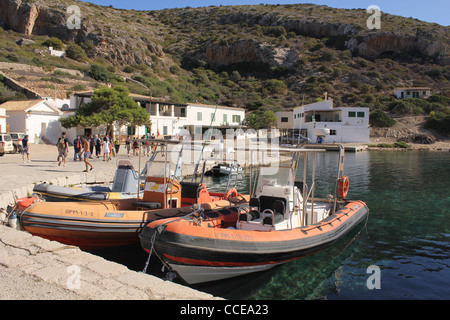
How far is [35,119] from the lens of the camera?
33125 millimetres

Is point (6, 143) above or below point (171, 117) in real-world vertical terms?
below

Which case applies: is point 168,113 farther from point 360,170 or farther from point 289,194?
point 289,194

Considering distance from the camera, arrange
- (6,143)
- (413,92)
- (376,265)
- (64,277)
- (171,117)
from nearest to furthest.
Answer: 1. (64,277)
2. (376,265)
3. (6,143)
4. (171,117)
5. (413,92)

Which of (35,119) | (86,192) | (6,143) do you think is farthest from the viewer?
(35,119)

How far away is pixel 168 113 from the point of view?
43812mm

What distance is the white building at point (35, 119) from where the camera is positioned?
32.2 meters

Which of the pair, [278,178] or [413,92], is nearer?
[278,178]

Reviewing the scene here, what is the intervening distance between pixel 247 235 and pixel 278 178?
6.90 ft

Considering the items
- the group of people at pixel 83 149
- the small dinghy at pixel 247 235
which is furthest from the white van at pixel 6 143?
the small dinghy at pixel 247 235

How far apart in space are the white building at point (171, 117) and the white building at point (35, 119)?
256cm

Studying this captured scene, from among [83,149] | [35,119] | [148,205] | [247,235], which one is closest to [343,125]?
[83,149]

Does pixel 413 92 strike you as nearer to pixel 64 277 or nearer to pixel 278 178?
pixel 278 178
